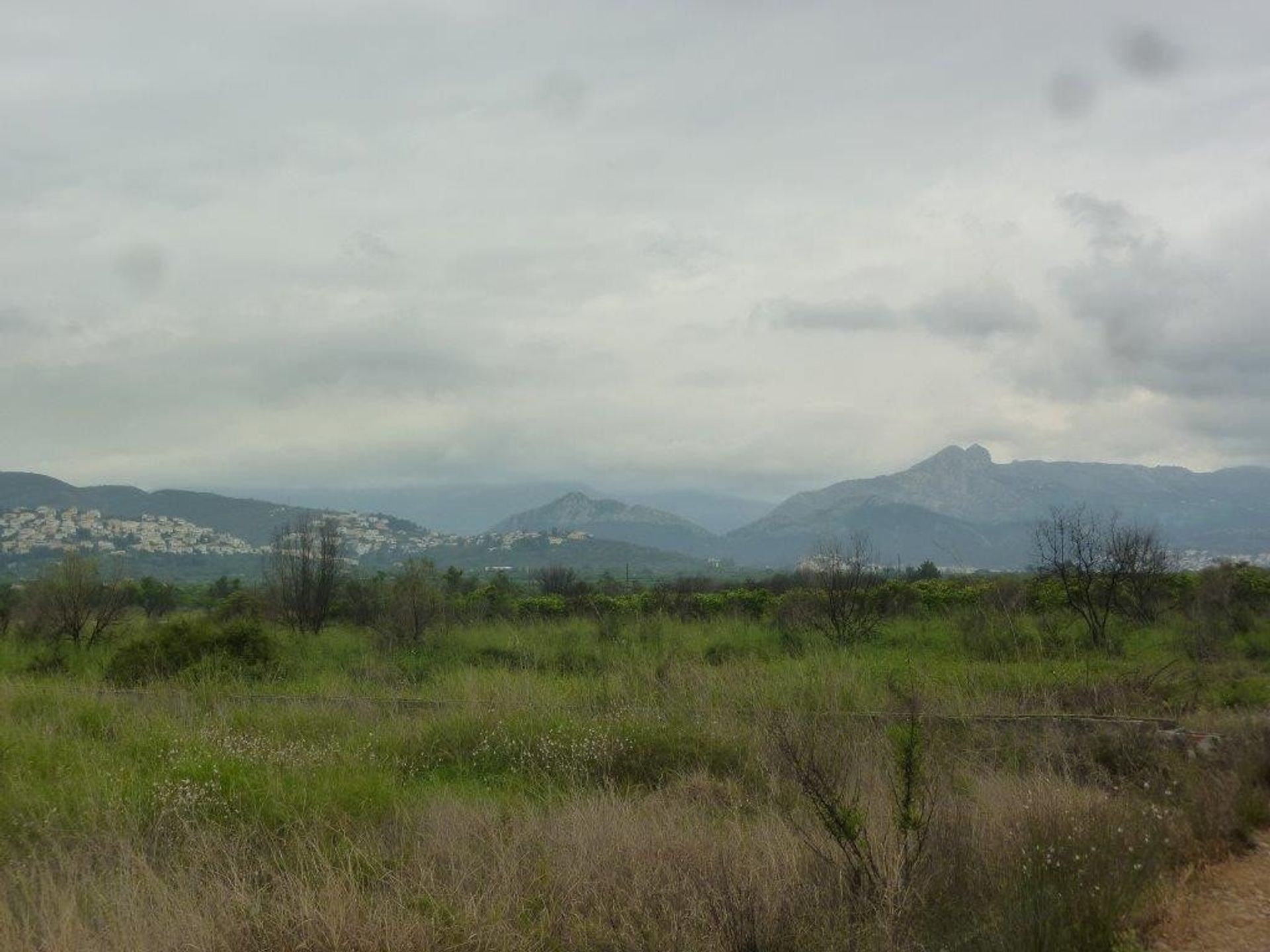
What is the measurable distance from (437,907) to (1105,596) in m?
18.3

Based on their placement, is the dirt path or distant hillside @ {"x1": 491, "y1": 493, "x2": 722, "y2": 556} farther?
distant hillside @ {"x1": 491, "y1": 493, "x2": 722, "y2": 556}

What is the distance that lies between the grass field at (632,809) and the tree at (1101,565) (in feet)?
16.5

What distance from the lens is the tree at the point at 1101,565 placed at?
1997cm

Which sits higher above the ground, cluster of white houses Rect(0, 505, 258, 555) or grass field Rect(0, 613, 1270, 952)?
cluster of white houses Rect(0, 505, 258, 555)

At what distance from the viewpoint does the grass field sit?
533 centimetres

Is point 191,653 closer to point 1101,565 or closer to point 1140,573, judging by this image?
point 1101,565

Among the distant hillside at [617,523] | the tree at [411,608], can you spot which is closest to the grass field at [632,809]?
the tree at [411,608]

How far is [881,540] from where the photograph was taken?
156 m

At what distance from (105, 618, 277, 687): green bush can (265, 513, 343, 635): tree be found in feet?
17.7

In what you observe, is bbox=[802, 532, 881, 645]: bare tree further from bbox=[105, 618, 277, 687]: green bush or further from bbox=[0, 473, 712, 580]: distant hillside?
bbox=[0, 473, 712, 580]: distant hillside

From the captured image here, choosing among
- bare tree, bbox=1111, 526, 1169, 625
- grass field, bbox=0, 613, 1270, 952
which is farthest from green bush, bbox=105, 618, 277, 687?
bare tree, bbox=1111, 526, 1169, 625

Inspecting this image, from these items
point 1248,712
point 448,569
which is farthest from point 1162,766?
point 448,569

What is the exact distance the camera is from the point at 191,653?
1811 cm

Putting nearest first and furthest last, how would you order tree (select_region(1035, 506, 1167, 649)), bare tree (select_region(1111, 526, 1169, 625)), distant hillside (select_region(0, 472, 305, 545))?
tree (select_region(1035, 506, 1167, 649)) → bare tree (select_region(1111, 526, 1169, 625)) → distant hillside (select_region(0, 472, 305, 545))
